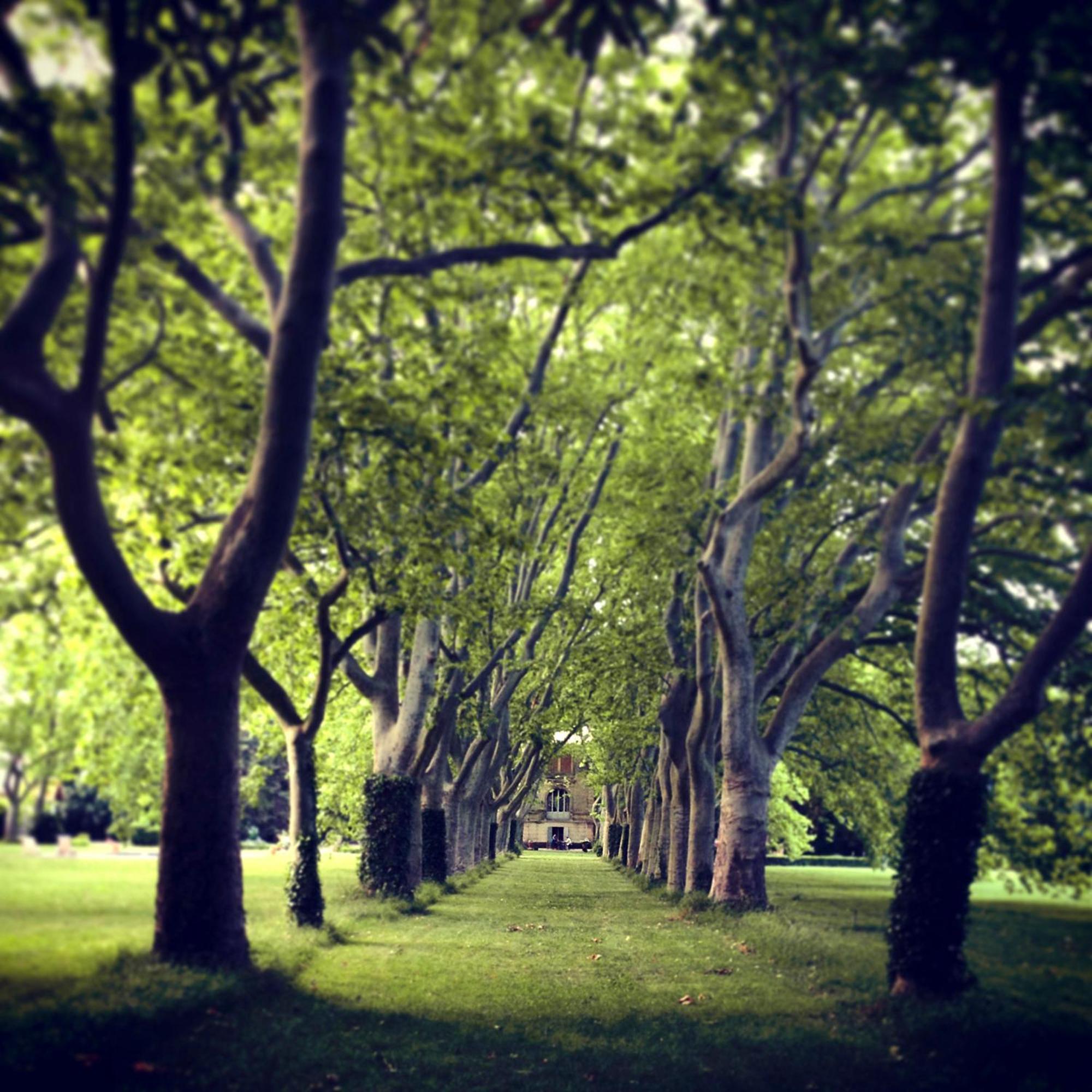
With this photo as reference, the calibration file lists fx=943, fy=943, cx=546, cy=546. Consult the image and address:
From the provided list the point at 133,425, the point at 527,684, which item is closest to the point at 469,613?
the point at 133,425

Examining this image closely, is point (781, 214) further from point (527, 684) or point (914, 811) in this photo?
point (527, 684)

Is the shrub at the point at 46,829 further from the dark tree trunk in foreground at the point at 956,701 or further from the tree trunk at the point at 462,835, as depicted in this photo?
the tree trunk at the point at 462,835

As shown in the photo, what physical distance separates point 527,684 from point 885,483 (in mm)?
19296

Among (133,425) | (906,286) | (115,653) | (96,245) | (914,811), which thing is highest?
(906,286)

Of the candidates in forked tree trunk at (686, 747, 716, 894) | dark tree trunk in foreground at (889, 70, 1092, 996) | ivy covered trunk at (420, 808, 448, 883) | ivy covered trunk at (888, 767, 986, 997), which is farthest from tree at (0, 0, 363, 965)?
ivy covered trunk at (420, 808, 448, 883)

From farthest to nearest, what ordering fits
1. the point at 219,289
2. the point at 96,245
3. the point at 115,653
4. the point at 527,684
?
the point at 527,684
the point at 115,653
the point at 219,289
the point at 96,245

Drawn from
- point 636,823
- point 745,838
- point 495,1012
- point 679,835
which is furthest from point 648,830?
point 495,1012

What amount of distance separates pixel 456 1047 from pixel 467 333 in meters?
7.89

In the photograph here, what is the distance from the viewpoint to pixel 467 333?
38.7 feet

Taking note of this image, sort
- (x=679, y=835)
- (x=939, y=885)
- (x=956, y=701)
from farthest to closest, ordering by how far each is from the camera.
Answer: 1. (x=679, y=835)
2. (x=956, y=701)
3. (x=939, y=885)

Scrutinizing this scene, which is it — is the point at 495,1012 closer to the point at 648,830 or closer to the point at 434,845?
the point at 434,845

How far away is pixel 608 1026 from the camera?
30.4ft

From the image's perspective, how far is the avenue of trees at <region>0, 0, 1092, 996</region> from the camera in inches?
303

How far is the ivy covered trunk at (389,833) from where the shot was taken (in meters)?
18.9
